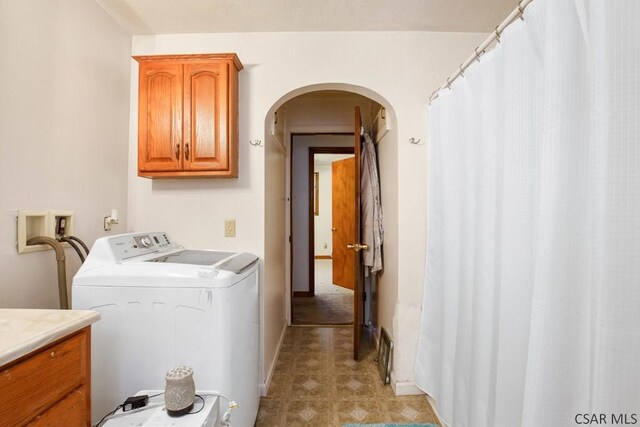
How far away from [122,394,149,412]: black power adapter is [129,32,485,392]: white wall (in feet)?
3.33

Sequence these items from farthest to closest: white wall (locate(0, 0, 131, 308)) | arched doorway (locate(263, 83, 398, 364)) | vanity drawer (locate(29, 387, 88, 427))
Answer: arched doorway (locate(263, 83, 398, 364)) → white wall (locate(0, 0, 131, 308)) → vanity drawer (locate(29, 387, 88, 427))

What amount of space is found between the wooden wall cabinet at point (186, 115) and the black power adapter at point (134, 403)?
3.87 feet

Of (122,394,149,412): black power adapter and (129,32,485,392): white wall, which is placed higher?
(129,32,485,392): white wall

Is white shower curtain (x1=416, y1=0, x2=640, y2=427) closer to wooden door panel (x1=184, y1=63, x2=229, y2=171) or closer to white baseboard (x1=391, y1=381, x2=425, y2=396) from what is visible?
white baseboard (x1=391, y1=381, x2=425, y2=396)

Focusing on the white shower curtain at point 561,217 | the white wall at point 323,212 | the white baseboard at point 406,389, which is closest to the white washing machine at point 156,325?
the white shower curtain at point 561,217

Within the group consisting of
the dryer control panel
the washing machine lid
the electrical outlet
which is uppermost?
the electrical outlet

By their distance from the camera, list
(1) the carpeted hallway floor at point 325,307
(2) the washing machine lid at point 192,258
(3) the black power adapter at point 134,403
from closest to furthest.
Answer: (3) the black power adapter at point 134,403 → (2) the washing machine lid at point 192,258 → (1) the carpeted hallway floor at point 325,307

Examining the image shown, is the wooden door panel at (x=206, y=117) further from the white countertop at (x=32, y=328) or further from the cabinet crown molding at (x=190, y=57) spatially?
the white countertop at (x=32, y=328)

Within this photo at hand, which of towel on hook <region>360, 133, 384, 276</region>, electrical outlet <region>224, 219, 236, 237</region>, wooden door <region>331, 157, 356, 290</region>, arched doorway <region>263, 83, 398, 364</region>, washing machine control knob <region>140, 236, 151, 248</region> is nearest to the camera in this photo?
washing machine control knob <region>140, 236, 151, 248</region>

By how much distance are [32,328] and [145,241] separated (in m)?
0.88

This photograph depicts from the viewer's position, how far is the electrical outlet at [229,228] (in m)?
2.08

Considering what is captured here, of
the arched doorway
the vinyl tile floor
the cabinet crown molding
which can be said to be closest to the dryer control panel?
the arched doorway

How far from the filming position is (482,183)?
1.28 meters

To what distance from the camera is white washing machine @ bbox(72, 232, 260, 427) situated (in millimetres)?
1314
